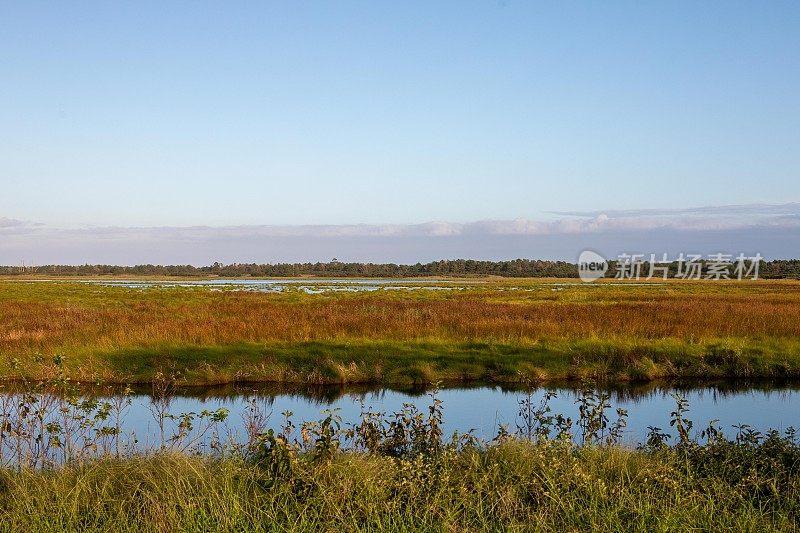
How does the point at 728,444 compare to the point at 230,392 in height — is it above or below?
above

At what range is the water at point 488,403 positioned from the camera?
43.2 ft

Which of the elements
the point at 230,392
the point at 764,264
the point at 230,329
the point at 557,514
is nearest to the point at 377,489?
the point at 557,514

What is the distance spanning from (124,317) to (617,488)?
23.0m

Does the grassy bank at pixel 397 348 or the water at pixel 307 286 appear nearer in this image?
the grassy bank at pixel 397 348

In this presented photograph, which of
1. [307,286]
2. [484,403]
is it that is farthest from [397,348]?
[307,286]

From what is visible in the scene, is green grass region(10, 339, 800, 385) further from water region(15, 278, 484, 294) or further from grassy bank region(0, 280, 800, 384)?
water region(15, 278, 484, 294)

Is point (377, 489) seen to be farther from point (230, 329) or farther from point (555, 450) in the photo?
point (230, 329)

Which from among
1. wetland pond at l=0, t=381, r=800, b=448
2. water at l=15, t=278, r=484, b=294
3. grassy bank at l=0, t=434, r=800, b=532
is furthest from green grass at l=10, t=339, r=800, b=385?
water at l=15, t=278, r=484, b=294

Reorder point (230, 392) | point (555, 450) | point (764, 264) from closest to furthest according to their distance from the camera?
point (555, 450)
point (230, 392)
point (764, 264)

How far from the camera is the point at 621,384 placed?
1769cm

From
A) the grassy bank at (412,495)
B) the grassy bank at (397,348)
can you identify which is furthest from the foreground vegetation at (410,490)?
the grassy bank at (397,348)

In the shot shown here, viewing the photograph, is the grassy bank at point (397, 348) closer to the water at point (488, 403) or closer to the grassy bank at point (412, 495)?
the water at point (488, 403)

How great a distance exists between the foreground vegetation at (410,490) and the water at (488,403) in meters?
4.51

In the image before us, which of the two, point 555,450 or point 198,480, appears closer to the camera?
point 198,480
